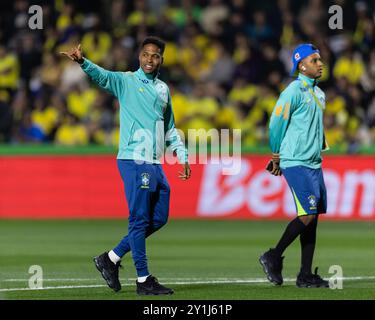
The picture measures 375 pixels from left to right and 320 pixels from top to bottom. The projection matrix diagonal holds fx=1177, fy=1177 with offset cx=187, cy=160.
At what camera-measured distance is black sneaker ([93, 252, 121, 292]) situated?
11.6 metres

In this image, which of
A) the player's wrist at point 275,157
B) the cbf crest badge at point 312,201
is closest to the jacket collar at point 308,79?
the player's wrist at point 275,157

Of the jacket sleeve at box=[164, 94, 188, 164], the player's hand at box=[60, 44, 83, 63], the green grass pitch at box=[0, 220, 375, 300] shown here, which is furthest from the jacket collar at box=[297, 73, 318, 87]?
the player's hand at box=[60, 44, 83, 63]

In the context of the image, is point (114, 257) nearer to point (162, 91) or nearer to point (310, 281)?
point (162, 91)

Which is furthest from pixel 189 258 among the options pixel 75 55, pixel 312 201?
pixel 75 55

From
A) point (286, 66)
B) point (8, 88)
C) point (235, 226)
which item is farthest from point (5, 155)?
point (286, 66)

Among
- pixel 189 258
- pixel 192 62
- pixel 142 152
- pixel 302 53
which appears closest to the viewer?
pixel 142 152

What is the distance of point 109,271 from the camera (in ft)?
38.3

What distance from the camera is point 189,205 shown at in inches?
909

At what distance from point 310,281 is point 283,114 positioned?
1739 millimetres

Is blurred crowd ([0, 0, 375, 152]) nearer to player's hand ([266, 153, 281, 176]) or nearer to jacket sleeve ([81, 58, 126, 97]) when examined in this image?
player's hand ([266, 153, 281, 176])

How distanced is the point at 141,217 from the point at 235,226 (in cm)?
1051

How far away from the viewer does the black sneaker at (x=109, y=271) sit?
11625mm

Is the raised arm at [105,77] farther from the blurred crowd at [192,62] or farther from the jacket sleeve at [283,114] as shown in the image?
the blurred crowd at [192,62]
